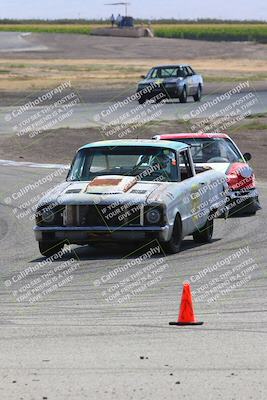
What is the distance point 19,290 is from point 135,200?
8.14 ft

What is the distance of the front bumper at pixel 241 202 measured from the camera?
17.7m

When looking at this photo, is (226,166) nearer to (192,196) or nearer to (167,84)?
(192,196)

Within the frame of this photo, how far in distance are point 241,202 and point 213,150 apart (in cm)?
129

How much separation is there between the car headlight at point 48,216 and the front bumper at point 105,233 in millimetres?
86

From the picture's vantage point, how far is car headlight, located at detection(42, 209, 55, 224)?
44.2 ft

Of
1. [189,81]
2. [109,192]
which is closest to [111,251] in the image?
[109,192]

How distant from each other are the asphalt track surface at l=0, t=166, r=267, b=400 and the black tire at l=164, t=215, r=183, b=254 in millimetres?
135

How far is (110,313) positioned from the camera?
9789mm

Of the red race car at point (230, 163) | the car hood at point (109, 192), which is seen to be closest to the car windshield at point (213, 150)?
the red race car at point (230, 163)

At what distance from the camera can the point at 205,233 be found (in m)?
14.9

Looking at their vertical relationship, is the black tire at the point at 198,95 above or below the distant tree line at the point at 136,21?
above

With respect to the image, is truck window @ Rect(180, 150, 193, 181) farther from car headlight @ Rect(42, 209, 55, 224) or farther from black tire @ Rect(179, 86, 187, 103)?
black tire @ Rect(179, 86, 187, 103)

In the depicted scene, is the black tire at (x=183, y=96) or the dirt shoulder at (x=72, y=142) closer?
the dirt shoulder at (x=72, y=142)

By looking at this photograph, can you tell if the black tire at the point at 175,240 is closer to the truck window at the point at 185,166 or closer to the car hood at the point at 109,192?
the car hood at the point at 109,192
